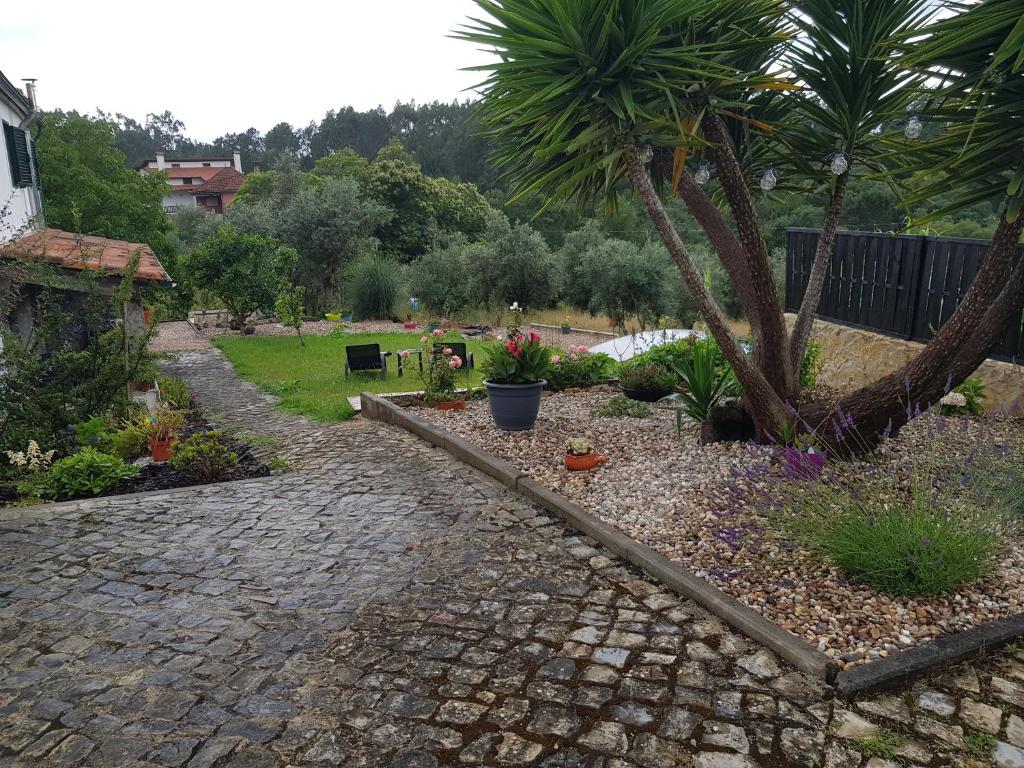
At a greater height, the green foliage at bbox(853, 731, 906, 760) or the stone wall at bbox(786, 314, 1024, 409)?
the stone wall at bbox(786, 314, 1024, 409)

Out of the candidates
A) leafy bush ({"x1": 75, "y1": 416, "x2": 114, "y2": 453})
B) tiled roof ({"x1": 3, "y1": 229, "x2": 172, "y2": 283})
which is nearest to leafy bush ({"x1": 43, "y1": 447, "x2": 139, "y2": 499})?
leafy bush ({"x1": 75, "y1": 416, "x2": 114, "y2": 453})

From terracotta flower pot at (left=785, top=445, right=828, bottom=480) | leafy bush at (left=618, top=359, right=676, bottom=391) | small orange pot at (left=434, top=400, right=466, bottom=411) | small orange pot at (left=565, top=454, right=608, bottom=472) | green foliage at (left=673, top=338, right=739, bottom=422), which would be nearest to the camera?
terracotta flower pot at (left=785, top=445, right=828, bottom=480)

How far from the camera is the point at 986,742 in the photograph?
2.51 m

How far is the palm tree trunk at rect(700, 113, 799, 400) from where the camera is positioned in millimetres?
5438

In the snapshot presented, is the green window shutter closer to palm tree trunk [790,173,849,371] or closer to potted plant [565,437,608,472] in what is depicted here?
potted plant [565,437,608,472]

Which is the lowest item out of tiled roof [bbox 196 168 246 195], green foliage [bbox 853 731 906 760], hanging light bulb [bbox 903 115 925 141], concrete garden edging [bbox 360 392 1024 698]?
green foliage [bbox 853 731 906 760]

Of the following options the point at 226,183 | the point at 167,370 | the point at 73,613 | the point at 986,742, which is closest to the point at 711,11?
the point at 986,742

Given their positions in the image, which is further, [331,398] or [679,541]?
[331,398]

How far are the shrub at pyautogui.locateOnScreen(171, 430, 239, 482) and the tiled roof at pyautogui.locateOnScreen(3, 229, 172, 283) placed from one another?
2.39 metres

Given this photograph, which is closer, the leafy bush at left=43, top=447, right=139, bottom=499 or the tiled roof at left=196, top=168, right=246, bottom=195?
the leafy bush at left=43, top=447, right=139, bottom=499

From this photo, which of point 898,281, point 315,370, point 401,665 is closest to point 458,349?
point 315,370

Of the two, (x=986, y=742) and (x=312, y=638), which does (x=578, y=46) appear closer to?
(x=312, y=638)

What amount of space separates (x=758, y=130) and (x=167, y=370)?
11482 mm

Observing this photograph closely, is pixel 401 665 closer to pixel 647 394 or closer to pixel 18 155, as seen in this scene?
pixel 647 394
